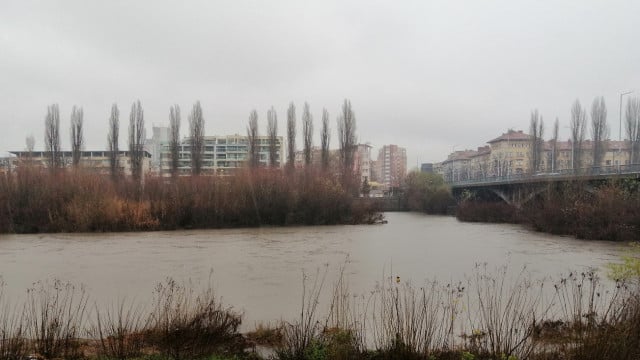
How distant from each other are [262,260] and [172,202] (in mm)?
18633

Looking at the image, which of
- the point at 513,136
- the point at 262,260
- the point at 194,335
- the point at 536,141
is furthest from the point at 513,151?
the point at 194,335

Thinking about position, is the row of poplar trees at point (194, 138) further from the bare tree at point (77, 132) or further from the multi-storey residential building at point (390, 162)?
the multi-storey residential building at point (390, 162)

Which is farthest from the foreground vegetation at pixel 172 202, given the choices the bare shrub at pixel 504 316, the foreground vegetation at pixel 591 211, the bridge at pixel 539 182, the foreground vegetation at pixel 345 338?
the foreground vegetation at pixel 345 338

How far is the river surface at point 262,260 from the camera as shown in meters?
11.9

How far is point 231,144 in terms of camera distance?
115438mm

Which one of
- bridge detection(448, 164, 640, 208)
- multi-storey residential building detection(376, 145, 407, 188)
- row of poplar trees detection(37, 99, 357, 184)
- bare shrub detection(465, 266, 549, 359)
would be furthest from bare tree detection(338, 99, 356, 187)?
multi-storey residential building detection(376, 145, 407, 188)

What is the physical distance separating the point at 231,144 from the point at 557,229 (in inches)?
3696

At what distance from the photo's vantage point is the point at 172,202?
3406 cm

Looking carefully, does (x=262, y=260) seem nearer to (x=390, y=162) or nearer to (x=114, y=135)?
(x=114, y=135)

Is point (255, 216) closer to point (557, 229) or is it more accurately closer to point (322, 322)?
point (557, 229)

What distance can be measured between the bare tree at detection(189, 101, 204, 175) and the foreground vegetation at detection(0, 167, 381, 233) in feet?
47.2

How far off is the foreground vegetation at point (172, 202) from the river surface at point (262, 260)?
4.00m

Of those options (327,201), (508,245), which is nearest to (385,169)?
(327,201)

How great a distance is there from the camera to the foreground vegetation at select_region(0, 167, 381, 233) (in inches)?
1222
